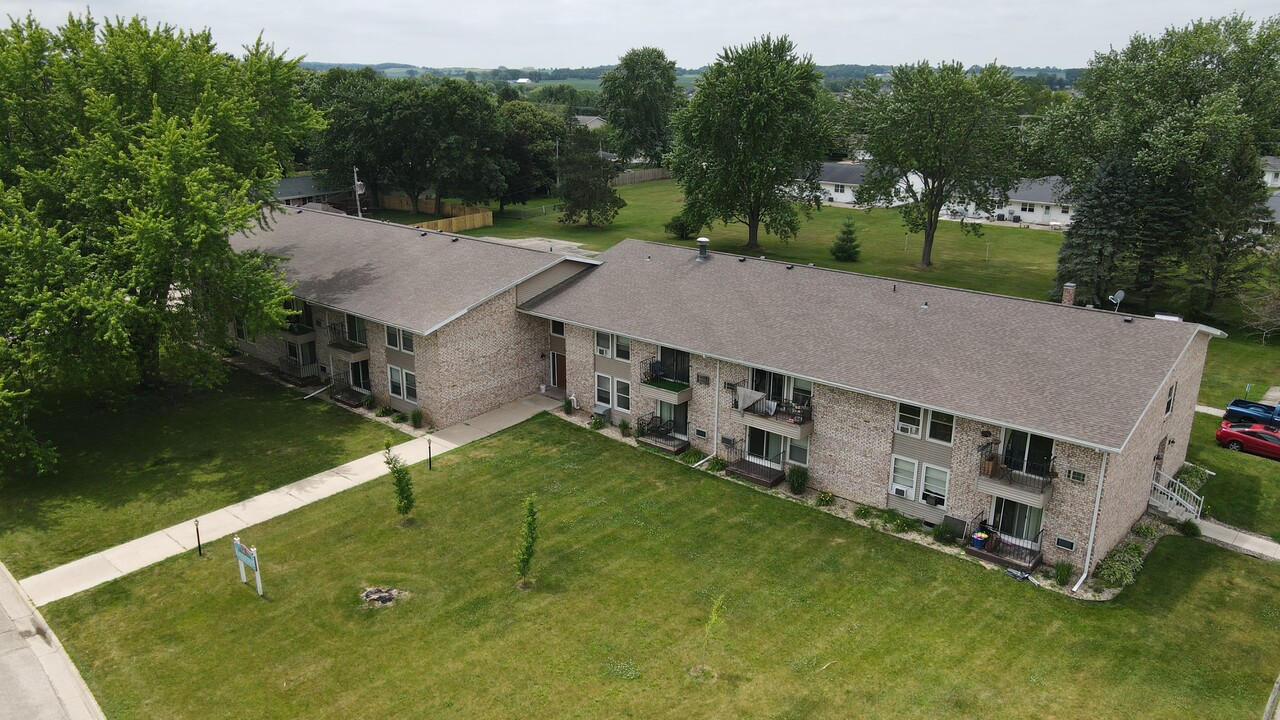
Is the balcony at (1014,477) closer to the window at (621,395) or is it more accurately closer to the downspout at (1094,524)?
the downspout at (1094,524)

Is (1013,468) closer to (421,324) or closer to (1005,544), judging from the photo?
(1005,544)

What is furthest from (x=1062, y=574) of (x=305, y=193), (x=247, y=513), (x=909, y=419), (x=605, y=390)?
(x=305, y=193)

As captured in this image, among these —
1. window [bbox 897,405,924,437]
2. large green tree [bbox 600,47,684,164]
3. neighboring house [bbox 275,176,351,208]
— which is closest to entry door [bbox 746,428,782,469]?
window [bbox 897,405,924,437]

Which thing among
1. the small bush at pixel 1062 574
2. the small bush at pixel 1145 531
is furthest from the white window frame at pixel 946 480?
the small bush at pixel 1145 531

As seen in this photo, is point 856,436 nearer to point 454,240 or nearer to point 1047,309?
point 1047,309

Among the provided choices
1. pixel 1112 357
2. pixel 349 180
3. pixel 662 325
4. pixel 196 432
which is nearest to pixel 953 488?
pixel 1112 357

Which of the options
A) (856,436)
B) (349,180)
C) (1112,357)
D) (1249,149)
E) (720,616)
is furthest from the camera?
(349,180)
